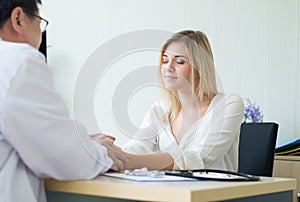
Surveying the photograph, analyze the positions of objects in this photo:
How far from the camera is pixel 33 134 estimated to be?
1071 mm

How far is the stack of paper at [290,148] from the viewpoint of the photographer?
297cm

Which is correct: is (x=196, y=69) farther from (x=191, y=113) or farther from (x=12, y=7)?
(x=12, y=7)

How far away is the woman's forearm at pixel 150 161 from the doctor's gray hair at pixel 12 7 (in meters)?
0.47

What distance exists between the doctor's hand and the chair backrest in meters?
1.09

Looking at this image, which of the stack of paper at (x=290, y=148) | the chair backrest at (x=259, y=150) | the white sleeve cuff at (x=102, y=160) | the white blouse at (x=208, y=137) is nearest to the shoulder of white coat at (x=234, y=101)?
the white blouse at (x=208, y=137)

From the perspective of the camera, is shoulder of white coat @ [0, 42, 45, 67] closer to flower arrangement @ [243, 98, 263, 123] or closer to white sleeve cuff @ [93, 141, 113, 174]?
white sleeve cuff @ [93, 141, 113, 174]

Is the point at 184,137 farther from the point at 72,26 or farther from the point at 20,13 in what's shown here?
the point at 72,26

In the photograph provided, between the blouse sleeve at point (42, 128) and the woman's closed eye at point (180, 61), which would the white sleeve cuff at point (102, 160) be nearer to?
the blouse sleeve at point (42, 128)

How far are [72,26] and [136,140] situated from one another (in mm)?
2558

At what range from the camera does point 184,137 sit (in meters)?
1.98

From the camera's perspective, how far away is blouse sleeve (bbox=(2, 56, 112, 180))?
107 centimetres

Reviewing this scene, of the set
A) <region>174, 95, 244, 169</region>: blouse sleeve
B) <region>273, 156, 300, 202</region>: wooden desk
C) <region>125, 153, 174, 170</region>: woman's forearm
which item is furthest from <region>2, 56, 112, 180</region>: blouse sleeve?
<region>273, 156, 300, 202</region>: wooden desk

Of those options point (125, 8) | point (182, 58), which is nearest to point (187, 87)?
point (182, 58)

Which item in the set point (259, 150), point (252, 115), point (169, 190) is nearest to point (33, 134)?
point (169, 190)
